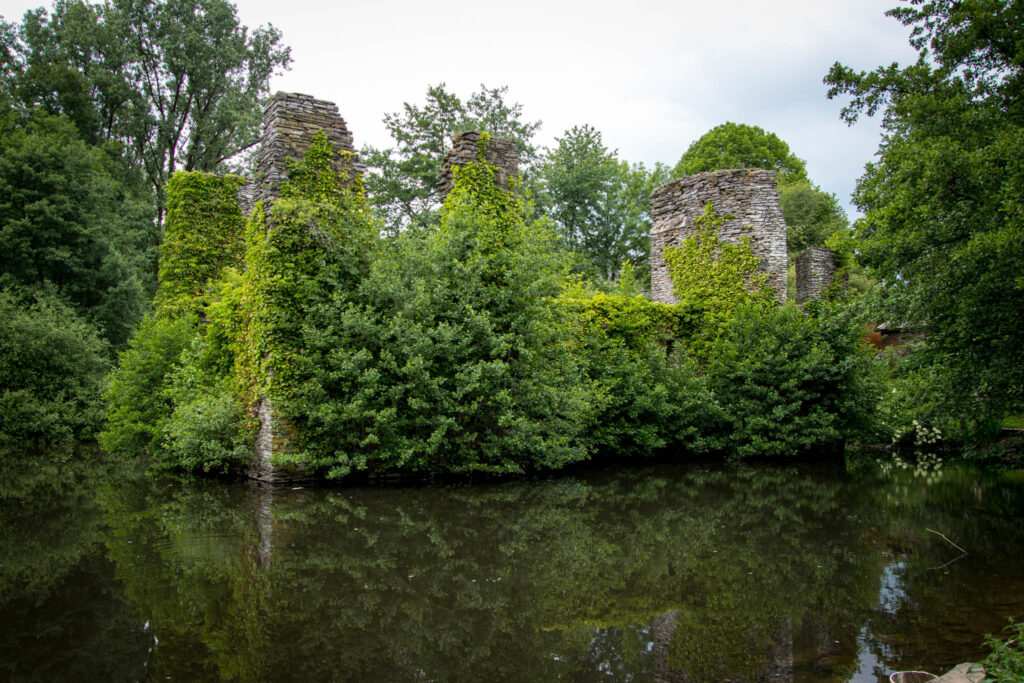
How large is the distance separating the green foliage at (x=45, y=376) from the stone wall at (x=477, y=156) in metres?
11.5

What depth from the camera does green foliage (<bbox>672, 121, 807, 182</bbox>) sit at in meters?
31.5

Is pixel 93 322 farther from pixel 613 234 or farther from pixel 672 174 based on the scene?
pixel 672 174

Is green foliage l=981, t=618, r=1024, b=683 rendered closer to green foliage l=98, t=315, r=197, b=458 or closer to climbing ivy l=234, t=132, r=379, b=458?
climbing ivy l=234, t=132, r=379, b=458

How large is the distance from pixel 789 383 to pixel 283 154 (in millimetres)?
10225

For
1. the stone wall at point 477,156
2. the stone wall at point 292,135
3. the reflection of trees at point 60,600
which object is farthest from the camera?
the stone wall at point 477,156

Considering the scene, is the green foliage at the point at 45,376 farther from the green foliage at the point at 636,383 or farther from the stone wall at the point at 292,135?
the green foliage at the point at 636,383

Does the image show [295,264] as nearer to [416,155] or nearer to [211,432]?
[211,432]

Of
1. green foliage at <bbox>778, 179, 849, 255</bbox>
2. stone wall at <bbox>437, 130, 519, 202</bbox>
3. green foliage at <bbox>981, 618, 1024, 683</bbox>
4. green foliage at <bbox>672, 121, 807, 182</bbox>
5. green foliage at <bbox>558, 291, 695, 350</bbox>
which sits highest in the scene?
green foliage at <bbox>672, 121, 807, 182</bbox>

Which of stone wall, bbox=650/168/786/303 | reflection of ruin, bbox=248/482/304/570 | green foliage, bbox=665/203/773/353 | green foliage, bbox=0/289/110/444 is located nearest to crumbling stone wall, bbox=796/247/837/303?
stone wall, bbox=650/168/786/303

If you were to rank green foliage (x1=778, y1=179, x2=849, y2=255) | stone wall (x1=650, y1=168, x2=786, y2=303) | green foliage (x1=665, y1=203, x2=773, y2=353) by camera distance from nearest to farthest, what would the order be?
green foliage (x1=665, y1=203, x2=773, y2=353) < stone wall (x1=650, y1=168, x2=786, y2=303) < green foliage (x1=778, y1=179, x2=849, y2=255)

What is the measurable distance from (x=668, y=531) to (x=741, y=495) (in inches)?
109

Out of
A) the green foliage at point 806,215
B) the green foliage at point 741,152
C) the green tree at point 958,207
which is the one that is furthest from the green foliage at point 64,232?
the green foliage at point 806,215

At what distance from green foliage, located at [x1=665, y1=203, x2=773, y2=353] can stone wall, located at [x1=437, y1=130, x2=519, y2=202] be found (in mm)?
5878

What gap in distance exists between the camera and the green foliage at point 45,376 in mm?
15352
